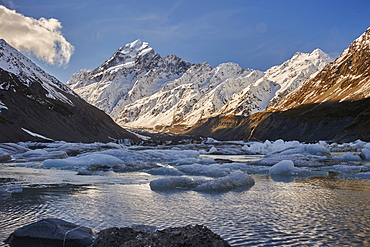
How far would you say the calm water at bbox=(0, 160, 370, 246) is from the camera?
26.3 feet

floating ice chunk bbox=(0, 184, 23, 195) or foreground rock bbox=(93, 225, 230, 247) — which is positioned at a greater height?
floating ice chunk bbox=(0, 184, 23, 195)

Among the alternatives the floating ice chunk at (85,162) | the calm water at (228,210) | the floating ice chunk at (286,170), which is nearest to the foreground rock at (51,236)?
the calm water at (228,210)

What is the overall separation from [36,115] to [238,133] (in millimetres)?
103155

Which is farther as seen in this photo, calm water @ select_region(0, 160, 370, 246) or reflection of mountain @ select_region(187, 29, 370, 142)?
reflection of mountain @ select_region(187, 29, 370, 142)

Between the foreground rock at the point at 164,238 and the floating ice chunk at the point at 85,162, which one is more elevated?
the floating ice chunk at the point at 85,162

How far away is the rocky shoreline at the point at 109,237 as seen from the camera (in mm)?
5816

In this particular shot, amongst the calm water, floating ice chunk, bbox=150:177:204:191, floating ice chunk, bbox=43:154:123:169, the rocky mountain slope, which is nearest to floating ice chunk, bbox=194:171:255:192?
floating ice chunk, bbox=150:177:204:191

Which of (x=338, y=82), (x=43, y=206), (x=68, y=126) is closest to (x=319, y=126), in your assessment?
(x=338, y=82)

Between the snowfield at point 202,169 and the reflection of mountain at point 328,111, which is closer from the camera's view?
the snowfield at point 202,169

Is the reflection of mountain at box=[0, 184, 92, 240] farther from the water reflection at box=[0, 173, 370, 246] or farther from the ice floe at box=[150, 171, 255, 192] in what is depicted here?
the ice floe at box=[150, 171, 255, 192]

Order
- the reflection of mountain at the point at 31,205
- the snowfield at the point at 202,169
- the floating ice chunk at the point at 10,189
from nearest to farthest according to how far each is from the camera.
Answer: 1. the reflection of mountain at the point at 31,205
2. the floating ice chunk at the point at 10,189
3. the snowfield at the point at 202,169

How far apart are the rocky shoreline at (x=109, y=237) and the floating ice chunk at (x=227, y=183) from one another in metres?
7.25

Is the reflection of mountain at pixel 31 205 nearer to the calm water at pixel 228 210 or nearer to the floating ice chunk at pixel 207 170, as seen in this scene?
the calm water at pixel 228 210

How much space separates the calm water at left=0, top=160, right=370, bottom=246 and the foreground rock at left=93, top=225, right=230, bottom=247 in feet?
5.24
